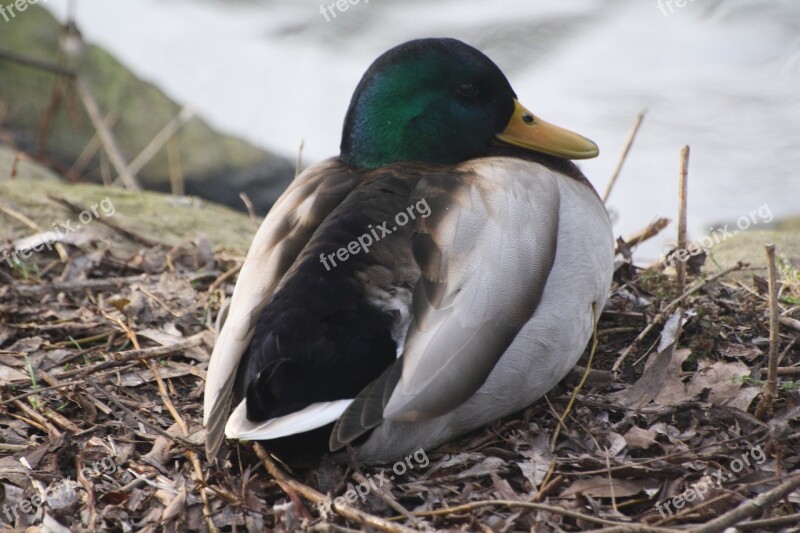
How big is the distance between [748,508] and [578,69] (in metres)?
9.22

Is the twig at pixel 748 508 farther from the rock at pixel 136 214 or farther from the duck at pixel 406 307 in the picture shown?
the rock at pixel 136 214

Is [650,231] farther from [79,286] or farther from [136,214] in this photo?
[136,214]

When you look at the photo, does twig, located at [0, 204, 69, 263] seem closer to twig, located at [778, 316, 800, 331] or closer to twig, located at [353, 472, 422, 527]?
twig, located at [353, 472, 422, 527]

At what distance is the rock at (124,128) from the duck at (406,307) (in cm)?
514

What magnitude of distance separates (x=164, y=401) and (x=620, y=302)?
1682mm

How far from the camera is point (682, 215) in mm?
3412

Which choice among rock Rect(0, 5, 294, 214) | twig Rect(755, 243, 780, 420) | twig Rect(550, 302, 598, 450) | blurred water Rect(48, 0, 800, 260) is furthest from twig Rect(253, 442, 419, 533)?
rock Rect(0, 5, 294, 214)

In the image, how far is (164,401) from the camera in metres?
3.15

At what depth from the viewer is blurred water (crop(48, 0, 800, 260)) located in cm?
908

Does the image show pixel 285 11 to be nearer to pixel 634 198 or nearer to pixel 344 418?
pixel 634 198

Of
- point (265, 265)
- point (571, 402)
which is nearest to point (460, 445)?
point (571, 402)

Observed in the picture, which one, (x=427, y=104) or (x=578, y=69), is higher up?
(x=427, y=104)

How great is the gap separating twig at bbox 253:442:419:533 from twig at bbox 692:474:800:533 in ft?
2.26

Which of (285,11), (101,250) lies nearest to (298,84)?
(285,11)
